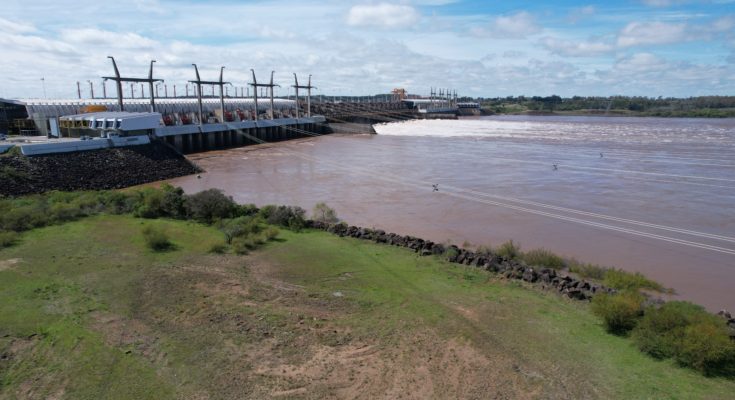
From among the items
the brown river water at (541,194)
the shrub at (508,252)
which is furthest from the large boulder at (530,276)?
the brown river water at (541,194)

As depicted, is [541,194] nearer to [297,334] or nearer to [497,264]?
[497,264]

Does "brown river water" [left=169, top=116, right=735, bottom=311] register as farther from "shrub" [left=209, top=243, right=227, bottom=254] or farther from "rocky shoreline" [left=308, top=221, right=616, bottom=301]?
"shrub" [left=209, top=243, right=227, bottom=254]

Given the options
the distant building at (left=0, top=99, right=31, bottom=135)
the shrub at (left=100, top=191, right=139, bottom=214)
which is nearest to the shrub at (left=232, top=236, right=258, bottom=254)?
the shrub at (left=100, top=191, right=139, bottom=214)

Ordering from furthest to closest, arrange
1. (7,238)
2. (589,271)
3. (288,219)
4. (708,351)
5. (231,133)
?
(231,133) → (288,219) → (7,238) → (589,271) → (708,351)

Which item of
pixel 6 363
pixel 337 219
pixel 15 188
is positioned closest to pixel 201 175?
pixel 15 188

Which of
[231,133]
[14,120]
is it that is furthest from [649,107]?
[14,120]

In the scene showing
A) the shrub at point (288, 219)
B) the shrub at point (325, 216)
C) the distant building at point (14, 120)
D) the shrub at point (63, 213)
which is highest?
the distant building at point (14, 120)

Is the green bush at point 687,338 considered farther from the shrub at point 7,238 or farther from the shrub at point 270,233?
the shrub at point 7,238
